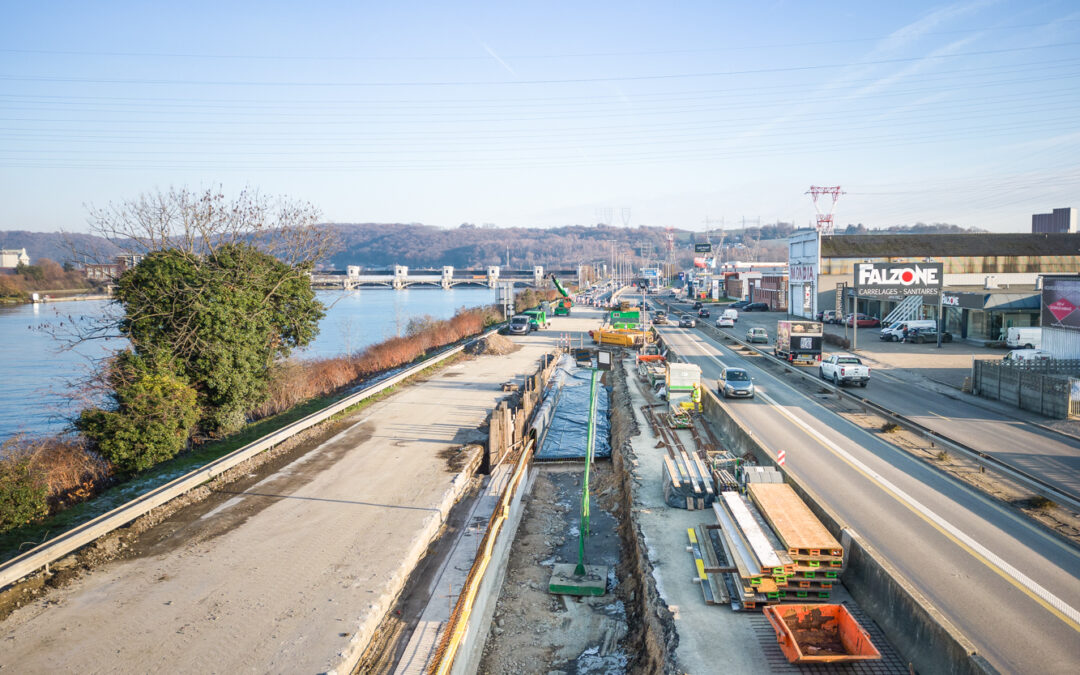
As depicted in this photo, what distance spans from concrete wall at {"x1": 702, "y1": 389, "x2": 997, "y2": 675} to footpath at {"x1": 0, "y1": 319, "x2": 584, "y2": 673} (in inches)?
307

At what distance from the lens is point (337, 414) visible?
24719mm

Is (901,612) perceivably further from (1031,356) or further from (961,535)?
(1031,356)

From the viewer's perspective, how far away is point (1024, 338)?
3875cm

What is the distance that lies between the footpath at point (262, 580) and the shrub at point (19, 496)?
232cm

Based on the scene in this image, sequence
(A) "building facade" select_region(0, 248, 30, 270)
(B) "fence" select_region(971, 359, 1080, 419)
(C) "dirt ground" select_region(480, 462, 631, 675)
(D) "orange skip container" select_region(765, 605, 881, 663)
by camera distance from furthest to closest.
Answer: (A) "building facade" select_region(0, 248, 30, 270) → (B) "fence" select_region(971, 359, 1080, 419) → (C) "dirt ground" select_region(480, 462, 631, 675) → (D) "orange skip container" select_region(765, 605, 881, 663)

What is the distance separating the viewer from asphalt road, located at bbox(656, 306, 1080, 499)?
57.3ft

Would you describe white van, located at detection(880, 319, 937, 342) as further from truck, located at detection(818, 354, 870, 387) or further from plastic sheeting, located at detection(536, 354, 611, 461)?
plastic sheeting, located at detection(536, 354, 611, 461)

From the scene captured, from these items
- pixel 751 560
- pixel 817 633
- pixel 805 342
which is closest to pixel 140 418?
pixel 751 560

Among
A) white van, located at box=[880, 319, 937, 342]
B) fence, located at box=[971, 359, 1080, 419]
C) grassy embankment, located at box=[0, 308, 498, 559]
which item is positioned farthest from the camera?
white van, located at box=[880, 319, 937, 342]

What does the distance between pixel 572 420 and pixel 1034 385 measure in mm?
17293

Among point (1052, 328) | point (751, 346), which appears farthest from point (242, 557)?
point (751, 346)

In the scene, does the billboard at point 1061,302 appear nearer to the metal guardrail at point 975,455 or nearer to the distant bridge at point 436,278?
the metal guardrail at point 975,455

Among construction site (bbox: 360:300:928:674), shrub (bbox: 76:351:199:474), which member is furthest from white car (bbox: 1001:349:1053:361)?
shrub (bbox: 76:351:199:474)

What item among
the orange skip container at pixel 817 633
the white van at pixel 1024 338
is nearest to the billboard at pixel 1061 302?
the white van at pixel 1024 338
